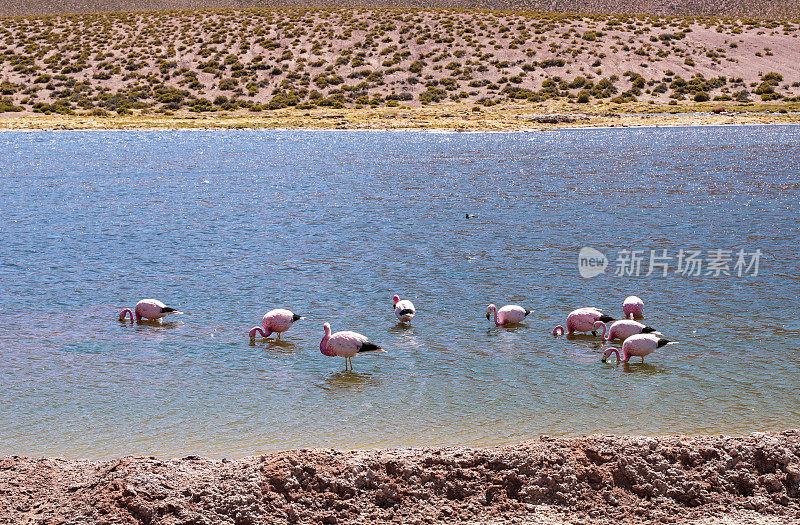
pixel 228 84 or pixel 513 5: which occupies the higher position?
pixel 513 5

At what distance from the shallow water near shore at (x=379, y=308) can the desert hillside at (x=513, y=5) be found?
9526cm

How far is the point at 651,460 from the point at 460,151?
3233cm

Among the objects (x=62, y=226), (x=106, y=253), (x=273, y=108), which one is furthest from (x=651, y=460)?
(x=273, y=108)

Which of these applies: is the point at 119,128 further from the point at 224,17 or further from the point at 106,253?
the point at 224,17

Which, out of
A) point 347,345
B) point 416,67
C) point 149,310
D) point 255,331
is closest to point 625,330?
point 347,345

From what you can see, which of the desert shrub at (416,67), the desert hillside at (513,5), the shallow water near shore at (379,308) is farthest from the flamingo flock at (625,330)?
the desert hillside at (513,5)

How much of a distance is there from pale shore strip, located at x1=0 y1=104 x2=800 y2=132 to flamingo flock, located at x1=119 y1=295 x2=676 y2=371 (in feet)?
123

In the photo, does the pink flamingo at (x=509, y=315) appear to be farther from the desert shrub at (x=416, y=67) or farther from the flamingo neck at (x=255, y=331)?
the desert shrub at (x=416, y=67)

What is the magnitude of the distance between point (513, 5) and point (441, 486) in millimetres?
123829

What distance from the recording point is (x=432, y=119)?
52656 mm

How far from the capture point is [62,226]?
19.9m

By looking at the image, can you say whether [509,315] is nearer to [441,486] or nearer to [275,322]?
[275,322]

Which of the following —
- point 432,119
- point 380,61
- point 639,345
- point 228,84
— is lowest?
point 432,119

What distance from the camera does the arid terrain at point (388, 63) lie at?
64000 mm
